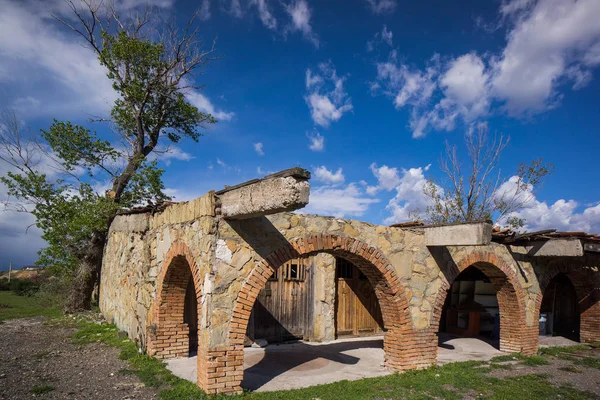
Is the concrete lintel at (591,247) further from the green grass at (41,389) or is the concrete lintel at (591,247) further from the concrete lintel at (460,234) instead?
the green grass at (41,389)

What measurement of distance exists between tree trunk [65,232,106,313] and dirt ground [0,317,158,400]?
344 centimetres

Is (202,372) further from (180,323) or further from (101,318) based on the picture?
(101,318)

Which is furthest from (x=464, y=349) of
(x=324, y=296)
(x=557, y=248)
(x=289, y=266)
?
(x=289, y=266)

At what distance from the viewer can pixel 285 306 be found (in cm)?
1014

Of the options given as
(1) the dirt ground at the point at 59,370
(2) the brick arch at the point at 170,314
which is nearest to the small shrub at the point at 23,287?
(1) the dirt ground at the point at 59,370

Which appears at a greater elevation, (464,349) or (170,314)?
(170,314)

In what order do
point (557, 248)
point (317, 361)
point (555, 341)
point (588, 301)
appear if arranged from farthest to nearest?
point (555, 341) < point (588, 301) < point (557, 248) < point (317, 361)

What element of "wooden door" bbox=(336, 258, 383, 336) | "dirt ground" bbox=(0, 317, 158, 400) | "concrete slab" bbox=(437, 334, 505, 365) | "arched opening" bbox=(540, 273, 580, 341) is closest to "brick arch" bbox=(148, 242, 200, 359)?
"dirt ground" bbox=(0, 317, 158, 400)

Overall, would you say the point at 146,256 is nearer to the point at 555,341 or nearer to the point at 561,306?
the point at 555,341

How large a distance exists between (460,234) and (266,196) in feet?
12.8

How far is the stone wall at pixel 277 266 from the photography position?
580 cm

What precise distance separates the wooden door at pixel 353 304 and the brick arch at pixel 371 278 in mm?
3373

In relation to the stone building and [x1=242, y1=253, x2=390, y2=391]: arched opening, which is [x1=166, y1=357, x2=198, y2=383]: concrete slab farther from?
[x1=242, y1=253, x2=390, y2=391]: arched opening

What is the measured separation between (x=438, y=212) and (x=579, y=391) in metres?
11.8
